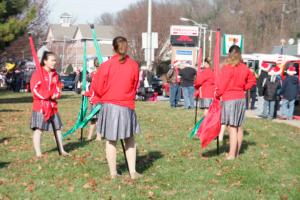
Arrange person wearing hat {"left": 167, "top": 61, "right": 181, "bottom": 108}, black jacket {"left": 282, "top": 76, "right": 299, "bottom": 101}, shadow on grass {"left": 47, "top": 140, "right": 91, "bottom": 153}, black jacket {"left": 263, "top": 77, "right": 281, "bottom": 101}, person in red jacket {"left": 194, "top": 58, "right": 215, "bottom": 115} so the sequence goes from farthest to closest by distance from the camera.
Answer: person wearing hat {"left": 167, "top": 61, "right": 181, "bottom": 108}, black jacket {"left": 282, "top": 76, "right": 299, "bottom": 101}, black jacket {"left": 263, "top": 77, "right": 281, "bottom": 101}, person in red jacket {"left": 194, "top": 58, "right": 215, "bottom": 115}, shadow on grass {"left": 47, "top": 140, "right": 91, "bottom": 153}

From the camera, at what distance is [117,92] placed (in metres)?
7.55

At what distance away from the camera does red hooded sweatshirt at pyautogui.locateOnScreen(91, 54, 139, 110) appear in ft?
24.7

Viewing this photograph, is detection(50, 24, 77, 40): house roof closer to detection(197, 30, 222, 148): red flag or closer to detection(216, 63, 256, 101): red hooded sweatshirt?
detection(197, 30, 222, 148): red flag

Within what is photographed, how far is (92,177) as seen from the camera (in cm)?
Result: 819

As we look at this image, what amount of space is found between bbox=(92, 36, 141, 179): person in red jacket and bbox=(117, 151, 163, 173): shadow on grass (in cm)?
119

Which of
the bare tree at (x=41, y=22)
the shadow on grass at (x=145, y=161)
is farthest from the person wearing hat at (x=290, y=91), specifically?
the bare tree at (x=41, y=22)

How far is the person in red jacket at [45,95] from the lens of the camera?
30.7ft

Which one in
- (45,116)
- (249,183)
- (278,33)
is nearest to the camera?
(249,183)

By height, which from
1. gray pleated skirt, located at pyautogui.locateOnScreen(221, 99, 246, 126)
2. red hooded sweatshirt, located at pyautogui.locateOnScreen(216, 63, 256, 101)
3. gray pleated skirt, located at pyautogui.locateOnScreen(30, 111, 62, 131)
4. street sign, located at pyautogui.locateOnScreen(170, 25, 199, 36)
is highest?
street sign, located at pyautogui.locateOnScreen(170, 25, 199, 36)

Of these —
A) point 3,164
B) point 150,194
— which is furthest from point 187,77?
point 150,194

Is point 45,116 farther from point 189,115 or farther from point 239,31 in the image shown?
point 239,31

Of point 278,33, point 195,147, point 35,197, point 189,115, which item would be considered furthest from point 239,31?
point 35,197

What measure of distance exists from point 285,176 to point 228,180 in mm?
1046

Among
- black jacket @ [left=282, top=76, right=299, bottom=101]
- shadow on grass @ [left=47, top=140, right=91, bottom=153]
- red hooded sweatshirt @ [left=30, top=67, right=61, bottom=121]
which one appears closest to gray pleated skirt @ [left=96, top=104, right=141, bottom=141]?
red hooded sweatshirt @ [left=30, top=67, right=61, bottom=121]
